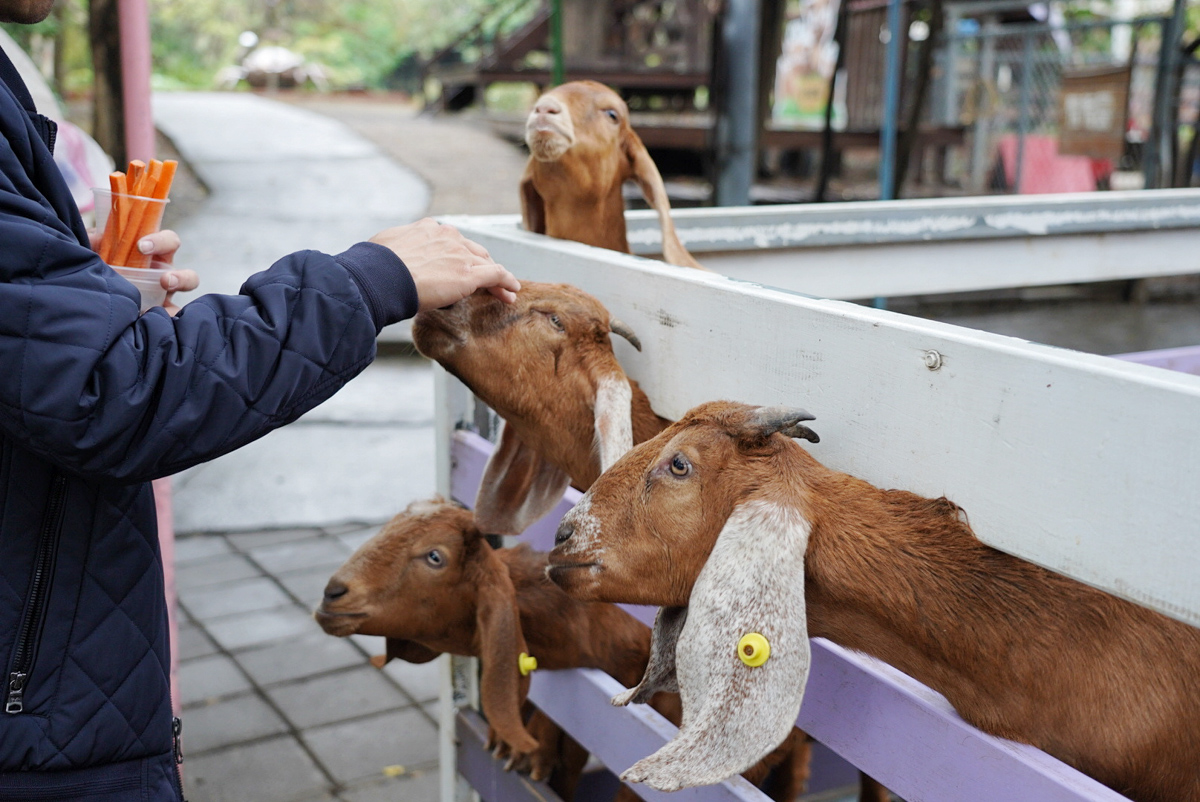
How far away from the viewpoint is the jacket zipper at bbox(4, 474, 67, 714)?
160cm

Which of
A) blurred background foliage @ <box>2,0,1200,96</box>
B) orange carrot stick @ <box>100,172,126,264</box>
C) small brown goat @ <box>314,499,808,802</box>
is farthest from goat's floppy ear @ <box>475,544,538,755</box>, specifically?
blurred background foliage @ <box>2,0,1200,96</box>

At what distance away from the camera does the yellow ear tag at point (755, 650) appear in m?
1.42

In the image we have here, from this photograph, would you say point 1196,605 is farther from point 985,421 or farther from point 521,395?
point 521,395

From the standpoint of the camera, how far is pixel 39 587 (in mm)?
1607

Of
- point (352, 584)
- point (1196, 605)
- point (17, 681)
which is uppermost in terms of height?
point (1196, 605)

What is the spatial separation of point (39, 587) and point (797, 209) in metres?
2.22

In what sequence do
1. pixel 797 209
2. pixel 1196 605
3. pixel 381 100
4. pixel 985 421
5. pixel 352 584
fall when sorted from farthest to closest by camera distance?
pixel 381 100
pixel 797 209
pixel 352 584
pixel 985 421
pixel 1196 605

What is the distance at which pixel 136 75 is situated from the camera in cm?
336

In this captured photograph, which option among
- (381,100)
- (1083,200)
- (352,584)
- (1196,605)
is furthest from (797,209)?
(381,100)

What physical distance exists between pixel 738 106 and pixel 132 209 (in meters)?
5.25

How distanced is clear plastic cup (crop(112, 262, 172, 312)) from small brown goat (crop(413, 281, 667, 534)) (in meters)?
0.47

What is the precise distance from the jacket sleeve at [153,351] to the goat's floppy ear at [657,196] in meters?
1.11

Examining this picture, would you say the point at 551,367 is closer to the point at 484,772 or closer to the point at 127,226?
the point at 127,226

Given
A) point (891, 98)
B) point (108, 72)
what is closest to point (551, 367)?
point (891, 98)
